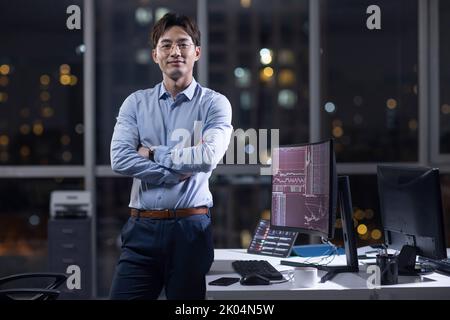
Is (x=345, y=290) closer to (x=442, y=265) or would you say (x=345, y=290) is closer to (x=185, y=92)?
(x=442, y=265)

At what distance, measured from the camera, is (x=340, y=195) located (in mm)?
2383

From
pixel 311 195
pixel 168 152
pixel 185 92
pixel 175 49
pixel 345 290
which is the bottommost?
pixel 345 290

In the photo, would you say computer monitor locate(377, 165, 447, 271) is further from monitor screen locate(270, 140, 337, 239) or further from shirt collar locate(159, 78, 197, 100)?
shirt collar locate(159, 78, 197, 100)

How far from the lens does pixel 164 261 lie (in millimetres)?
2395

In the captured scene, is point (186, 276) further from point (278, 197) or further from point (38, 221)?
point (38, 221)

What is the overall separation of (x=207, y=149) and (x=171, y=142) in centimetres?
17

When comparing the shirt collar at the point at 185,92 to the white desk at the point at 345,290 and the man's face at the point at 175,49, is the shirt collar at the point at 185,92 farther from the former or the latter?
the white desk at the point at 345,290

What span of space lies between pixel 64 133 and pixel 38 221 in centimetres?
79

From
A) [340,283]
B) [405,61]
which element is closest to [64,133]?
[405,61]

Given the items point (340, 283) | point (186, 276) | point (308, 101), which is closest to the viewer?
point (340, 283)

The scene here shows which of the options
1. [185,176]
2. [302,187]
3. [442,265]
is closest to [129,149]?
[185,176]

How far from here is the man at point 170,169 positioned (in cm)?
238

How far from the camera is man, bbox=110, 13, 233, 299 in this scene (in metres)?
2.38
